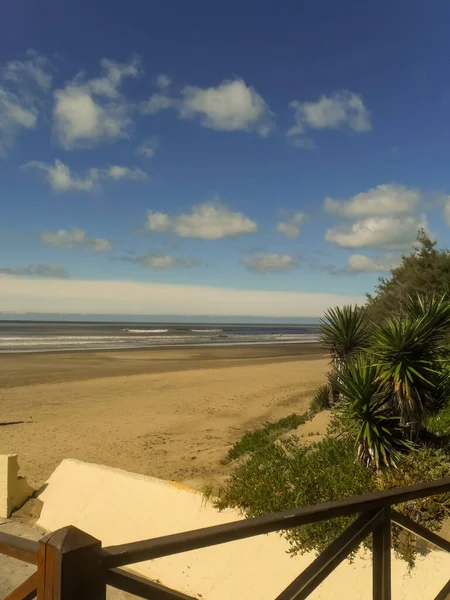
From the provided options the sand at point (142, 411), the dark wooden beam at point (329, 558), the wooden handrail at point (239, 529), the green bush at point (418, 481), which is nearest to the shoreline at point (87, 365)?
the sand at point (142, 411)

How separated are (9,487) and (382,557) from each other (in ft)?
23.8

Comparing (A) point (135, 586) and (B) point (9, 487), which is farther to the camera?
(B) point (9, 487)

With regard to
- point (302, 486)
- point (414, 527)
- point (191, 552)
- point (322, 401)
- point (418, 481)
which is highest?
point (414, 527)

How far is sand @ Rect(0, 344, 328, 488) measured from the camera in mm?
11906

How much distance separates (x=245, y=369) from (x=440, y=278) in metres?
16.5

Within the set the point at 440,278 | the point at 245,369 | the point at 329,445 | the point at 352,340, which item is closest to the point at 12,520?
the point at 329,445

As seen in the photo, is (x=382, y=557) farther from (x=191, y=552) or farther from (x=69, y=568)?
(x=191, y=552)

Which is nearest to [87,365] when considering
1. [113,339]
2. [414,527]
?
[414,527]

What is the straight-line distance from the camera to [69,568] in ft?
5.84

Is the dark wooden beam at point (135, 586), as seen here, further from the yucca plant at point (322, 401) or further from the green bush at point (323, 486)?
the yucca plant at point (322, 401)

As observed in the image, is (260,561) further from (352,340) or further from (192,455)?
(192,455)

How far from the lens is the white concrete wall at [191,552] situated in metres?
5.22

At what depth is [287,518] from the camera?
7.81 ft

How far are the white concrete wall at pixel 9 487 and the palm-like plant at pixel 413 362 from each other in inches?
250
